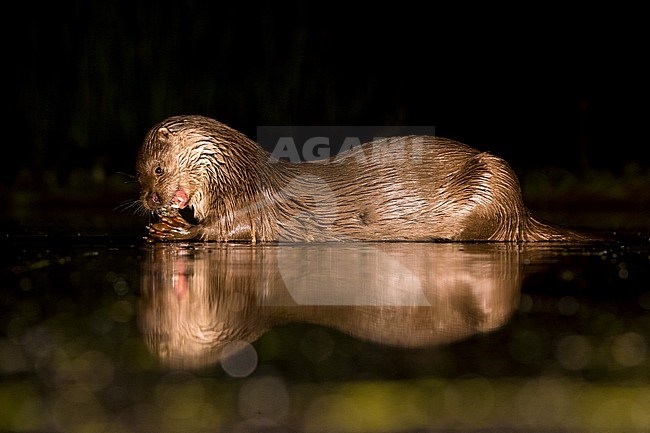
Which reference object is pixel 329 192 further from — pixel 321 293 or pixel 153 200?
pixel 321 293

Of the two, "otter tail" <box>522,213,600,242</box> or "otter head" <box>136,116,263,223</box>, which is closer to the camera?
"otter head" <box>136,116,263,223</box>

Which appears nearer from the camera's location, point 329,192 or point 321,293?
point 321,293

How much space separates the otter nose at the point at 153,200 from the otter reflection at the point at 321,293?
0.32 metres

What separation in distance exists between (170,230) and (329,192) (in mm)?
1108

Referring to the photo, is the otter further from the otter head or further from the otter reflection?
the otter reflection

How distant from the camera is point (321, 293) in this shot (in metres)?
4.32

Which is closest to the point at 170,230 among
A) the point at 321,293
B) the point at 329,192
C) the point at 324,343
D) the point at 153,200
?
the point at 153,200

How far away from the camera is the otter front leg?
21.0ft

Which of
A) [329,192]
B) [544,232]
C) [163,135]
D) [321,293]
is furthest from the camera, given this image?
[544,232]

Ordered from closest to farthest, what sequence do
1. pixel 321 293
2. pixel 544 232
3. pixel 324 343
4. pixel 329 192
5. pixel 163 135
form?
1. pixel 324 343
2. pixel 321 293
3. pixel 163 135
4. pixel 329 192
5. pixel 544 232

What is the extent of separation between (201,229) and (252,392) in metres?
3.84

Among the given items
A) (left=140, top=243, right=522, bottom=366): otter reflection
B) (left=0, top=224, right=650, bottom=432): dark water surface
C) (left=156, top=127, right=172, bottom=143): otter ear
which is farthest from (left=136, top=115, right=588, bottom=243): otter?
(left=0, top=224, right=650, bottom=432): dark water surface

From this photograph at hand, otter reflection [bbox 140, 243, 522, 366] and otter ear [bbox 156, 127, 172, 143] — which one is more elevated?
otter ear [bbox 156, 127, 172, 143]

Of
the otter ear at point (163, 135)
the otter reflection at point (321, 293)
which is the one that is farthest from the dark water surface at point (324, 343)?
the otter ear at point (163, 135)
